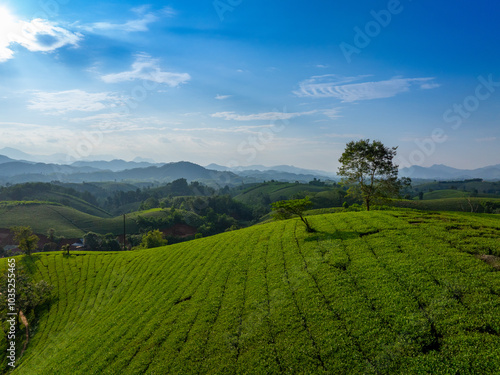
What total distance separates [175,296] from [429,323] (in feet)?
67.3

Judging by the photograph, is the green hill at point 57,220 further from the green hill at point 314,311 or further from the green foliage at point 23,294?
the green hill at point 314,311

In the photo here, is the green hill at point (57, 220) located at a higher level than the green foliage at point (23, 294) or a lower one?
lower

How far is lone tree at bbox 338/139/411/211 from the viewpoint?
139 feet

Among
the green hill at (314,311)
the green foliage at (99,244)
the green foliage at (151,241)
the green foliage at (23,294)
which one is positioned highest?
the green hill at (314,311)

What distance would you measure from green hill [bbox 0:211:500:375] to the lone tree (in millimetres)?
15834

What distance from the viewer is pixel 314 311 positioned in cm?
1546

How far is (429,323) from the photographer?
40.3ft

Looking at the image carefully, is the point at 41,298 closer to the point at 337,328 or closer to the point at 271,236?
the point at 271,236

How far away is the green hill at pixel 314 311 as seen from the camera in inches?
466

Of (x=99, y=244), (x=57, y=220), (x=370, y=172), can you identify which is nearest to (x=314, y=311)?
(x=370, y=172)

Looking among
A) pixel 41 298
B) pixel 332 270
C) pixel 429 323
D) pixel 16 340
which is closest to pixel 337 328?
pixel 429 323

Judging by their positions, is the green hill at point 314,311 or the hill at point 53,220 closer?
the green hill at point 314,311

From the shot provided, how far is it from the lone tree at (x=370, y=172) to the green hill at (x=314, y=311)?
1583 cm

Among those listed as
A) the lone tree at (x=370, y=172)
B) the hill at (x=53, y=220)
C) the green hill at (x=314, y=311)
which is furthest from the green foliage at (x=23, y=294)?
the hill at (x=53, y=220)
